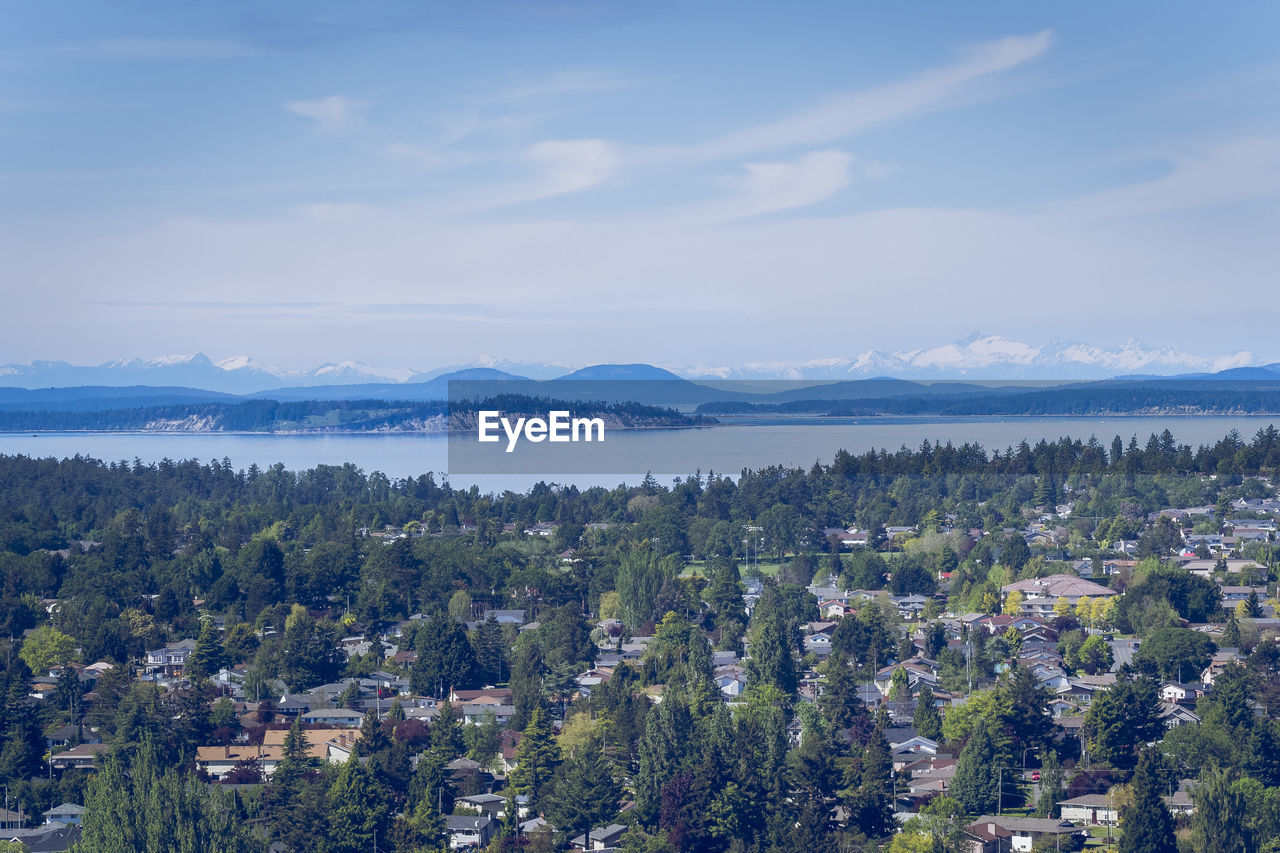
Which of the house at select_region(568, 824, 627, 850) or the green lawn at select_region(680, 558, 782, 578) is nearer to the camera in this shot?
the house at select_region(568, 824, 627, 850)

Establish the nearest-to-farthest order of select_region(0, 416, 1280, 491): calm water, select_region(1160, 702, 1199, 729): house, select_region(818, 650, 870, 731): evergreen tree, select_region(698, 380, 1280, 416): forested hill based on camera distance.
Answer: select_region(1160, 702, 1199, 729): house, select_region(818, 650, 870, 731): evergreen tree, select_region(0, 416, 1280, 491): calm water, select_region(698, 380, 1280, 416): forested hill

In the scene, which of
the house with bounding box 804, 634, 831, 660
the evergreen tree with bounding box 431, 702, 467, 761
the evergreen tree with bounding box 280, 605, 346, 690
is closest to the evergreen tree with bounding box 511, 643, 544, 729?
the evergreen tree with bounding box 431, 702, 467, 761

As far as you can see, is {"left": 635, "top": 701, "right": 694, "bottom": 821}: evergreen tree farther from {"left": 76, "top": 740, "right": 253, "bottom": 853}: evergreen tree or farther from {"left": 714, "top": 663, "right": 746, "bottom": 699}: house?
{"left": 76, "top": 740, "right": 253, "bottom": 853}: evergreen tree

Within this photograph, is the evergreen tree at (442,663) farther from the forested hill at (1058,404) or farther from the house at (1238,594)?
the forested hill at (1058,404)

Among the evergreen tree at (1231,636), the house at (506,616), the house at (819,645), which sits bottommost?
the house at (819,645)

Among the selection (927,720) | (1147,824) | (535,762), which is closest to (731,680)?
(927,720)

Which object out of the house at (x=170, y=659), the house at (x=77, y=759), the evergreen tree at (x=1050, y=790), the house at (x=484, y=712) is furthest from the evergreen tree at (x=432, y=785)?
the house at (x=170, y=659)

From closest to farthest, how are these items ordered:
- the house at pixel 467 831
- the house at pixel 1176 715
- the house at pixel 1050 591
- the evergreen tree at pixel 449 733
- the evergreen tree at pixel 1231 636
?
the house at pixel 467 831 → the evergreen tree at pixel 449 733 → the house at pixel 1176 715 → the evergreen tree at pixel 1231 636 → the house at pixel 1050 591
